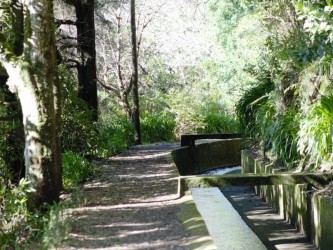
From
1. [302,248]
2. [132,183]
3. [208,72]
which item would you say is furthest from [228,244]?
[208,72]

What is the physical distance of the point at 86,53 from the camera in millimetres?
15125

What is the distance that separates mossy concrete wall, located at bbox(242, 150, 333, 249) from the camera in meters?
7.06

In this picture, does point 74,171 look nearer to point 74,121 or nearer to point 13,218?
point 74,121

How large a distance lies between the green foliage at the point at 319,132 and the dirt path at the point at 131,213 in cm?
225

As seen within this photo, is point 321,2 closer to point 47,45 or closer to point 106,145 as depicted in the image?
point 47,45

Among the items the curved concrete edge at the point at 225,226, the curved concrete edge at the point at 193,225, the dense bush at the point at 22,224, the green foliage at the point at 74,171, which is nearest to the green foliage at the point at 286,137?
the curved concrete edge at the point at 225,226

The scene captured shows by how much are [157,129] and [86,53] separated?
28.9ft

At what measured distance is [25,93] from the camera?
7.30 metres

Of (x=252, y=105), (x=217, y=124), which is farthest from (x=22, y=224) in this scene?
(x=217, y=124)

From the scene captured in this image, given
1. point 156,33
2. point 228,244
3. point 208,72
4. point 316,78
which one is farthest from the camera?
point 156,33

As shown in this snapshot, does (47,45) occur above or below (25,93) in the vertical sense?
above

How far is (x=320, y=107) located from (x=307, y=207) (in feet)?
5.20

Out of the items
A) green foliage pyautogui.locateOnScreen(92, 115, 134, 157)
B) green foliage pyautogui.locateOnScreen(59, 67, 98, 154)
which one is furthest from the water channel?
green foliage pyautogui.locateOnScreen(92, 115, 134, 157)

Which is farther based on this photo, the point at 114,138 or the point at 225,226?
the point at 114,138
